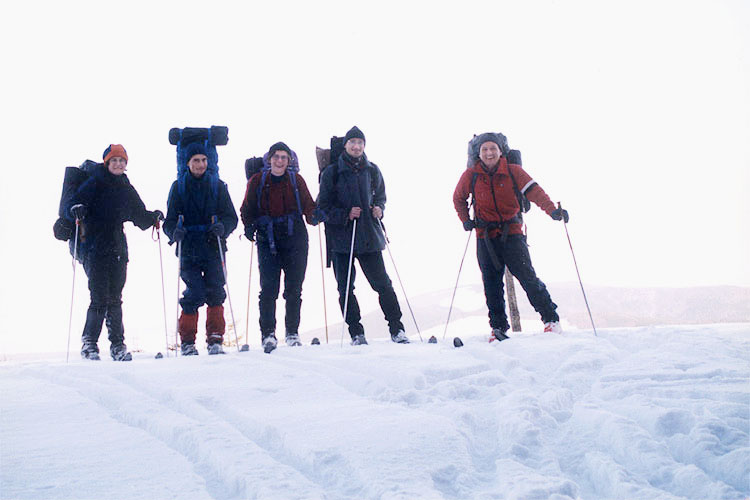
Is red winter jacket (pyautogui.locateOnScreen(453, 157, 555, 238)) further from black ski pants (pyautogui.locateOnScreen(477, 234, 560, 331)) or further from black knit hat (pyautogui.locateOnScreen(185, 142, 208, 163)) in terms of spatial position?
black knit hat (pyautogui.locateOnScreen(185, 142, 208, 163))

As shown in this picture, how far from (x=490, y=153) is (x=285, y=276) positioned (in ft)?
8.84

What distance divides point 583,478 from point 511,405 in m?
0.77

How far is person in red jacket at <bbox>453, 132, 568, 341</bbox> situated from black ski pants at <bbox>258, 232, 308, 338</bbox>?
1.92 m

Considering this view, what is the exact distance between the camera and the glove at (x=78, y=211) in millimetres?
5531

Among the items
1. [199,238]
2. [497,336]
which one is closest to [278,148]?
[199,238]

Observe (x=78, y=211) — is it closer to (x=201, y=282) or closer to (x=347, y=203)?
(x=201, y=282)

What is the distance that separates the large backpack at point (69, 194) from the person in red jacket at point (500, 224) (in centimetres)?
421

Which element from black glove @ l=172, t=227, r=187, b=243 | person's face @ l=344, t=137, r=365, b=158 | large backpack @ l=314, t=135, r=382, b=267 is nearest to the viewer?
black glove @ l=172, t=227, r=187, b=243

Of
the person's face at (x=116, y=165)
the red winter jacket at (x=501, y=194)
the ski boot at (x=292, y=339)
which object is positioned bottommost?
the ski boot at (x=292, y=339)

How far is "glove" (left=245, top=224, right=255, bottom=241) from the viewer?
240 inches

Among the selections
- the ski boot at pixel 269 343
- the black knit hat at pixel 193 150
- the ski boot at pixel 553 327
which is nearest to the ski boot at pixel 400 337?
the ski boot at pixel 269 343

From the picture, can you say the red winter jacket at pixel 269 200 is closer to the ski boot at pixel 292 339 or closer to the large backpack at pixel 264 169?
the large backpack at pixel 264 169

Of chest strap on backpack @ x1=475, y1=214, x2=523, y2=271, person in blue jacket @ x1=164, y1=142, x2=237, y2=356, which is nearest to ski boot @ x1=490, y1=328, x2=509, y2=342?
chest strap on backpack @ x1=475, y1=214, x2=523, y2=271

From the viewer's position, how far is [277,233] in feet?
19.7
